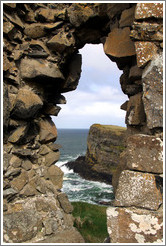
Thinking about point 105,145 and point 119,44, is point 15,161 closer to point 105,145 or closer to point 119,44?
point 119,44

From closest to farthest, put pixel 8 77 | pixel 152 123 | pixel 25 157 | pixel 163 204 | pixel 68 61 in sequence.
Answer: pixel 163 204
pixel 152 123
pixel 8 77
pixel 25 157
pixel 68 61

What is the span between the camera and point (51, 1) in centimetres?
347

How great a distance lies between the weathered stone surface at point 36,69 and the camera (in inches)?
134

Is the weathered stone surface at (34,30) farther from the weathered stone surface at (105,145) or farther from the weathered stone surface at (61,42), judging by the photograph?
the weathered stone surface at (105,145)

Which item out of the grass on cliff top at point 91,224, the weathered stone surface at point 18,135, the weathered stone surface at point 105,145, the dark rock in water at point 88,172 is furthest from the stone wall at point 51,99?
the dark rock in water at point 88,172

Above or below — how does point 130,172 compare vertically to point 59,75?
below

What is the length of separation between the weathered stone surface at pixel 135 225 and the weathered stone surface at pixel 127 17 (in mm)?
2340

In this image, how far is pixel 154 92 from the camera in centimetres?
223

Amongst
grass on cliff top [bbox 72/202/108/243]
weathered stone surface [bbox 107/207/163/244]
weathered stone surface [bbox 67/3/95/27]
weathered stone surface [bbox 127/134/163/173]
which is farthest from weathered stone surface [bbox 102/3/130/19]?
grass on cliff top [bbox 72/202/108/243]

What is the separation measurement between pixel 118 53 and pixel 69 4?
1.34 m

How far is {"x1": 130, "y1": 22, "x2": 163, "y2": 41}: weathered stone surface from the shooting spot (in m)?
2.26

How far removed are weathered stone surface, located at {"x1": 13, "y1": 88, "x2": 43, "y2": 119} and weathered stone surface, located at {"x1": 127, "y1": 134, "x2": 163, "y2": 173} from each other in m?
1.75

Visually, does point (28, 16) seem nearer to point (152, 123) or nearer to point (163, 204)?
point (152, 123)

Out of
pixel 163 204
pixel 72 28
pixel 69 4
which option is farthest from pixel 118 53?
pixel 163 204
